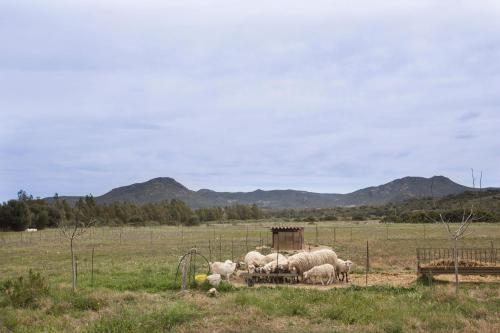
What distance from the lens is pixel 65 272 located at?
26.1 metres

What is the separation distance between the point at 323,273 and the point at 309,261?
1625mm

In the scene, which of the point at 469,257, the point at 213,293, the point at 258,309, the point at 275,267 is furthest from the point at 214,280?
the point at 469,257

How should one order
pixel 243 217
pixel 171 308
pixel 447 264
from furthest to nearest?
pixel 243 217 → pixel 447 264 → pixel 171 308

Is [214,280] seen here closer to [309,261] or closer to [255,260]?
[309,261]

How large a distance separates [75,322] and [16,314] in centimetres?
188

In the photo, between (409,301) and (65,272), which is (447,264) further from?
(65,272)

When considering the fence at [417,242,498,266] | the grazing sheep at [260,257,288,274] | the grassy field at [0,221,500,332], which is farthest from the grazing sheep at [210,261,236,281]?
the fence at [417,242,498,266]

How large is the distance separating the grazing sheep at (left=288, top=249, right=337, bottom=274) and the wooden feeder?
14768mm

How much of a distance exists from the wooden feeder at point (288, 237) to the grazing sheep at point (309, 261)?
48.5 ft

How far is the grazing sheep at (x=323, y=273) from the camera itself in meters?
21.7

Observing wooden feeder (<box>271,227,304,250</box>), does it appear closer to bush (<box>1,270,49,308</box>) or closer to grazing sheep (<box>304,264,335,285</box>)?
grazing sheep (<box>304,264,335,285</box>)

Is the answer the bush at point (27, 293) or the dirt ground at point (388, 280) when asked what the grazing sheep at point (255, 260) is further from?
the bush at point (27, 293)

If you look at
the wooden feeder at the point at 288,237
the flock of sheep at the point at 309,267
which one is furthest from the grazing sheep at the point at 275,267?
the wooden feeder at the point at 288,237

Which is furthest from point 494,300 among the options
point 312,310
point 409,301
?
point 312,310
